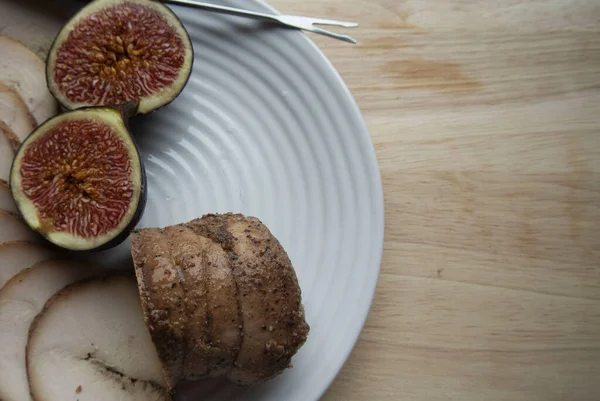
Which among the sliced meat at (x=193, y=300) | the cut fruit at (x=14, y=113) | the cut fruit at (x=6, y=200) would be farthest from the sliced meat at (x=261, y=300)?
the cut fruit at (x=14, y=113)

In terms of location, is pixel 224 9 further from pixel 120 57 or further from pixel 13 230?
pixel 13 230

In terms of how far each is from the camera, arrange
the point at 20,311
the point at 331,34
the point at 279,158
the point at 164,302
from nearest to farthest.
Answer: the point at 164,302
the point at 20,311
the point at 279,158
the point at 331,34

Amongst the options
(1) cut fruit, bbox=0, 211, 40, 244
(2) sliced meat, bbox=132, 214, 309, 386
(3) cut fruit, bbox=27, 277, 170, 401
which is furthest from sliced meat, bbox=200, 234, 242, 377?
(1) cut fruit, bbox=0, 211, 40, 244

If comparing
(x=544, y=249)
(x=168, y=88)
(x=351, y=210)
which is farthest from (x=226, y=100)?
(x=544, y=249)

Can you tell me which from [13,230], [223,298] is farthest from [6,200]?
[223,298]

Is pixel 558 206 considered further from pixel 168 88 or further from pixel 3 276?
pixel 3 276

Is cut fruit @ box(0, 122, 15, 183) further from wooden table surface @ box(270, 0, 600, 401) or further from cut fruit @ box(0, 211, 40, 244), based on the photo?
wooden table surface @ box(270, 0, 600, 401)

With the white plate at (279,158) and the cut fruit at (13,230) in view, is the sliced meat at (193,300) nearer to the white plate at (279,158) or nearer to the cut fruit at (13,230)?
the white plate at (279,158)
